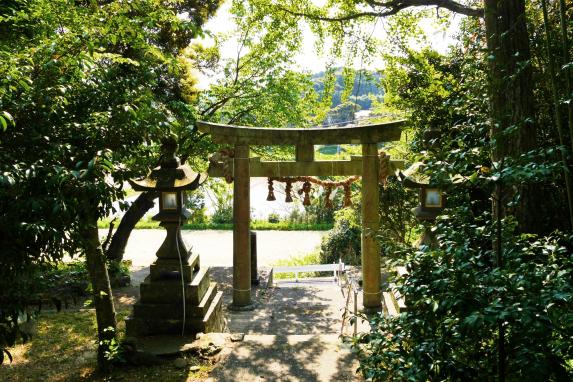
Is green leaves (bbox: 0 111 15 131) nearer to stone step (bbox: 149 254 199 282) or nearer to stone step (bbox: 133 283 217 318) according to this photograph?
stone step (bbox: 149 254 199 282)

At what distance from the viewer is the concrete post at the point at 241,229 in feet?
30.3

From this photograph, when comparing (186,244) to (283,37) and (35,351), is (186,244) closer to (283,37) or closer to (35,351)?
(35,351)

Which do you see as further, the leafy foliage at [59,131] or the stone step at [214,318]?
the stone step at [214,318]

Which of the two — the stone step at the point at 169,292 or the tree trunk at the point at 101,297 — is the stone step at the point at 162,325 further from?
the tree trunk at the point at 101,297

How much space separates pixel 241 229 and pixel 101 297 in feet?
13.9

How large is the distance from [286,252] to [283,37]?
9.45 meters

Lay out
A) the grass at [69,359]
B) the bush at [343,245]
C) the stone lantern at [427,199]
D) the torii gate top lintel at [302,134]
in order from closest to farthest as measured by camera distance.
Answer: the grass at [69,359]
the stone lantern at [427,199]
the torii gate top lintel at [302,134]
the bush at [343,245]

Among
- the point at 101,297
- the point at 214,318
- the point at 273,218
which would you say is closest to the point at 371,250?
the point at 214,318

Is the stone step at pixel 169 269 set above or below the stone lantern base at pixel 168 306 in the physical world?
above

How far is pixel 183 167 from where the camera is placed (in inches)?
270

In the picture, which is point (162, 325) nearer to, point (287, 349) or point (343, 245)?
point (287, 349)

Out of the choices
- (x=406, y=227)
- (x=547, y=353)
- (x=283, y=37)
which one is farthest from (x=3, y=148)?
(x=406, y=227)

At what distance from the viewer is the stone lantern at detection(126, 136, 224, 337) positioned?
21.0 ft

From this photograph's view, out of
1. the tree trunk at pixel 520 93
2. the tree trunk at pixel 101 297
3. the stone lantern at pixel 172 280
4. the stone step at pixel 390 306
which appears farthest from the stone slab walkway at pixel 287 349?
the tree trunk at pixel 520 93
